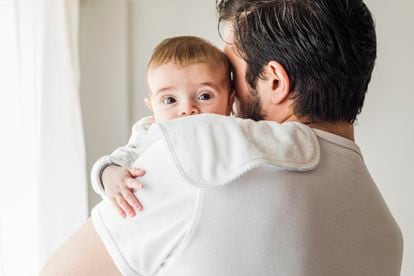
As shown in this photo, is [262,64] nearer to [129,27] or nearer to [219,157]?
[219,157]

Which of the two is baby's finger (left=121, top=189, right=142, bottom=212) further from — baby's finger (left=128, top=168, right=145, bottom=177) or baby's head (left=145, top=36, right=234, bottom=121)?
baby's head (left=145, top=36, right=234, bottom=121)

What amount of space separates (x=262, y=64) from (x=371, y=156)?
1401mm

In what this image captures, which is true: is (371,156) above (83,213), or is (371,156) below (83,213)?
above

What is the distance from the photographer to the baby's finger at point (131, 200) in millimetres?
771

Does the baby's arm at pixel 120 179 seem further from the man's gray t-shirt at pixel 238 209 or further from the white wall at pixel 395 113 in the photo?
the white wall at pixel 395 113

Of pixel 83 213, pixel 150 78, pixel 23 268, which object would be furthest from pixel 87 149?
pixel 150 78

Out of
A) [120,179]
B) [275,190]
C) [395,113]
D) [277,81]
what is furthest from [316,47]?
[395,113]

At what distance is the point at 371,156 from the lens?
2.19m

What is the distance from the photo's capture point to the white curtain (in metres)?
1.47

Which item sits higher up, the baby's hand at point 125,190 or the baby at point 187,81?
the baby at point 187,81

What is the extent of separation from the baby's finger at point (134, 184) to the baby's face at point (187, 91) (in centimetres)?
Answer: 42

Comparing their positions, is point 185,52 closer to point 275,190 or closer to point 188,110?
point 188,110

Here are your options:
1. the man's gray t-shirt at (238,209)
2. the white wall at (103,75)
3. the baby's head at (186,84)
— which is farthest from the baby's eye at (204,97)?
the white wall at (103,75)

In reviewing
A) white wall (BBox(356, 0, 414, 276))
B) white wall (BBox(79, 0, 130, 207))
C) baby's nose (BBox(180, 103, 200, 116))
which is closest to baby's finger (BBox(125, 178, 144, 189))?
baby's nose (BBox(180, 103, 200, 116))
